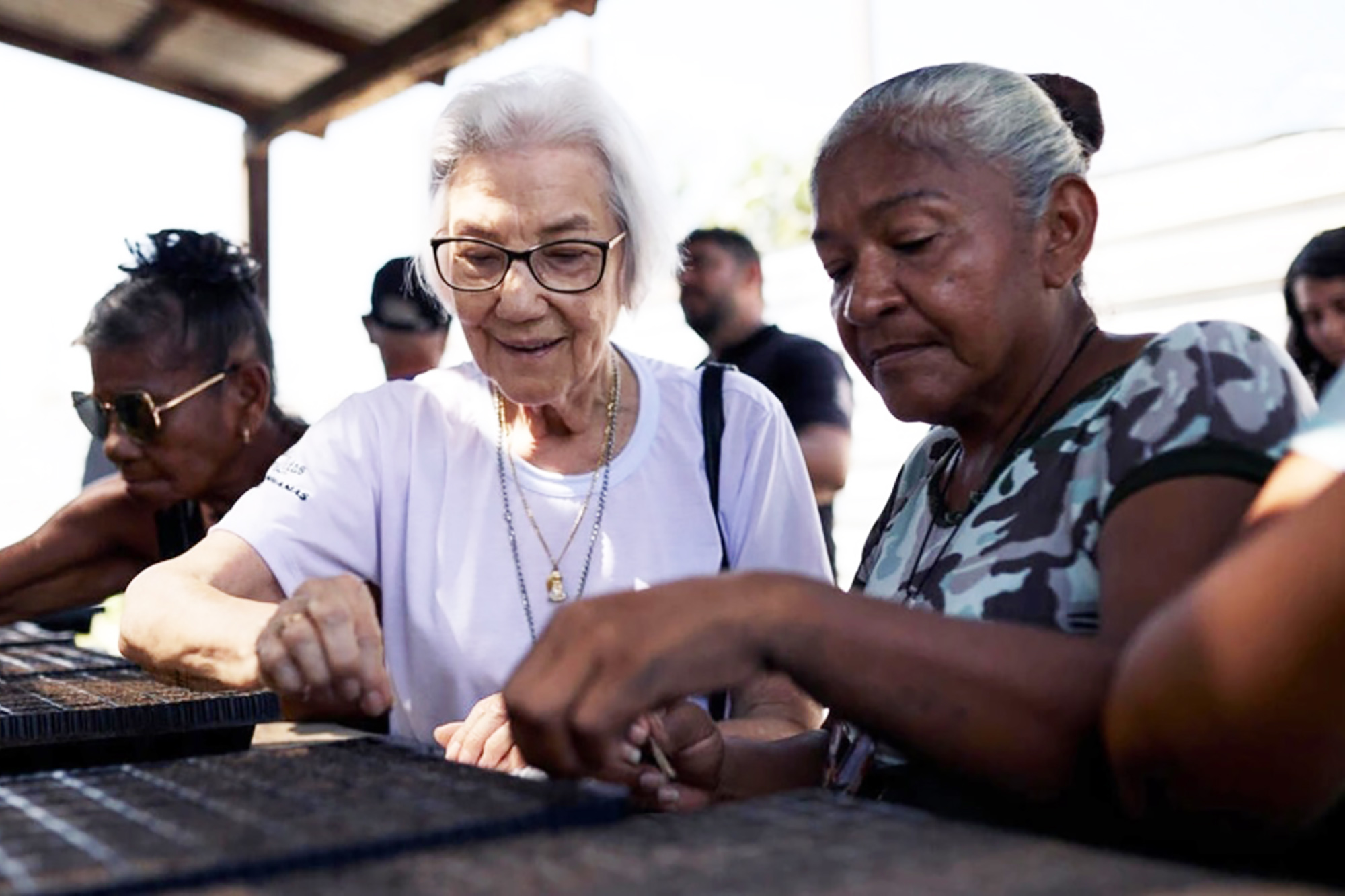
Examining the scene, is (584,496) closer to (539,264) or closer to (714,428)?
(714,428)

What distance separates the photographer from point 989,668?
41.3 inches

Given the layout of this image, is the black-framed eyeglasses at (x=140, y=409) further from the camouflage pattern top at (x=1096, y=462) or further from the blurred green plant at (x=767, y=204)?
the blurred green plant at (x=767, y=204)

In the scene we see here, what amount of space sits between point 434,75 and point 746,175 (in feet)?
37.2

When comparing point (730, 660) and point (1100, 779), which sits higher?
point (730, 660)

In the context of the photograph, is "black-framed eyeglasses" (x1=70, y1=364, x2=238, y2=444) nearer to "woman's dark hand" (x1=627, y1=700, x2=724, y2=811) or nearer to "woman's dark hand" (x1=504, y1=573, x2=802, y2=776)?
"woman's dark hand" (x1=627, y1=700, x2=724, y2=811)

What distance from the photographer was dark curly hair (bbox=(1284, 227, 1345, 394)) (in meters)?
3.58

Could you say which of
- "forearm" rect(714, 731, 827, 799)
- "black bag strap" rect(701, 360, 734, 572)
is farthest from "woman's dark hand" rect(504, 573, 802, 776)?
"black bag strap" rect(701, 360, 734, 572)

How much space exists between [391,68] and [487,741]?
5.18 metres

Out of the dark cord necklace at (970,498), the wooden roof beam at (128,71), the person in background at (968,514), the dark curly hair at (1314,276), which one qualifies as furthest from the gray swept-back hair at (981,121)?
the wooden roof beam at (128,71)

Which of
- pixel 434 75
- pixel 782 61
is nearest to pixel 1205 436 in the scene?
pixel 434 75

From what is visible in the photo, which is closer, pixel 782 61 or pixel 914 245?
pixel 914 245

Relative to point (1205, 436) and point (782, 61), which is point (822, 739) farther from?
point (782, 61)

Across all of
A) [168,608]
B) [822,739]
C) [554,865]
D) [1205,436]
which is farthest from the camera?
[168,608]

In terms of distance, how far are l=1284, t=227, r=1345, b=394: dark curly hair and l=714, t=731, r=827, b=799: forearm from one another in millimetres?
2556
